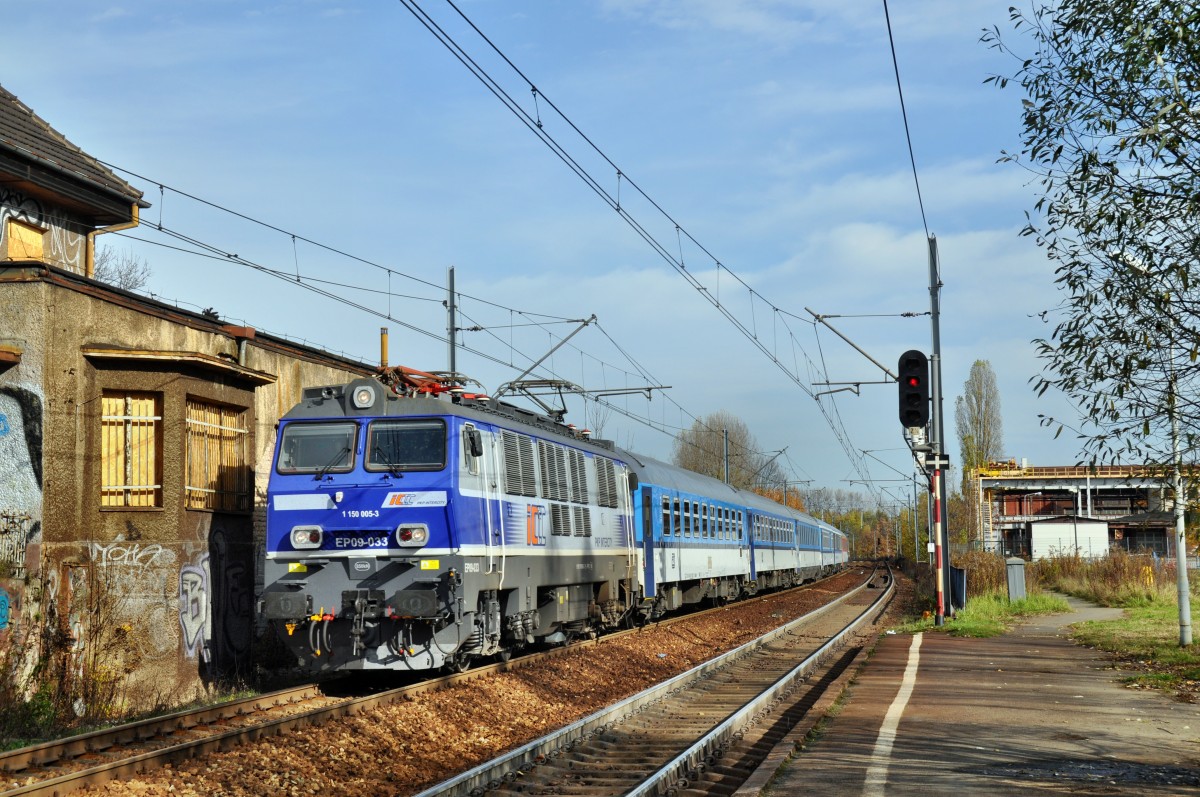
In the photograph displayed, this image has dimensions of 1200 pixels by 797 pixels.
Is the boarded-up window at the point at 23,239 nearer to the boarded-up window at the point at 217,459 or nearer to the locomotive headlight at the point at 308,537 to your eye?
the boarded-up window at the point at 217,459

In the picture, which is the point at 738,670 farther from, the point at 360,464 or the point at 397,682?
the point at 360,464

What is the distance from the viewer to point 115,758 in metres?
9.88

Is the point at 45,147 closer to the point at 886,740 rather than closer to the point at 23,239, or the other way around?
the point at 23,239

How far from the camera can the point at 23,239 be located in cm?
2014

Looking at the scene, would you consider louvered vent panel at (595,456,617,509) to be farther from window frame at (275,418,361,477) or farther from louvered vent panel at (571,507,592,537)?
window frame at (275,418,361,477)

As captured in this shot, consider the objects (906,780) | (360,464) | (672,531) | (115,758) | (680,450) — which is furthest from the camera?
(680,450)

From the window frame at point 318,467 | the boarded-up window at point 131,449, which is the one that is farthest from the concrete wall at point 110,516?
the window frame at point 318,467

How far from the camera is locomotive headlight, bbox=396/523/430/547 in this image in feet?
46.0

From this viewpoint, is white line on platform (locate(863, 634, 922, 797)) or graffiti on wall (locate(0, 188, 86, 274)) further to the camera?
graffiti on wall (locate(0, 188, 86, 274))

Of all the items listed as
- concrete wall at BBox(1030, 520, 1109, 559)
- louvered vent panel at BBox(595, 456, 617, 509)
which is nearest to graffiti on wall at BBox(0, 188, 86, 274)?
louvered vent panel at BBox(595, 456, 617, 509)

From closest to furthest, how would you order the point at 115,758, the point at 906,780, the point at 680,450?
1. the point at 906,780
2. the point at 115,758
3. the point at 680,450

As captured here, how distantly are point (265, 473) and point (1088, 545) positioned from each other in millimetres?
48001

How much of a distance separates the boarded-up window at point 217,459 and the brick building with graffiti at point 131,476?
27 mm

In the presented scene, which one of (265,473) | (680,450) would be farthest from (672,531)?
(680,450)
